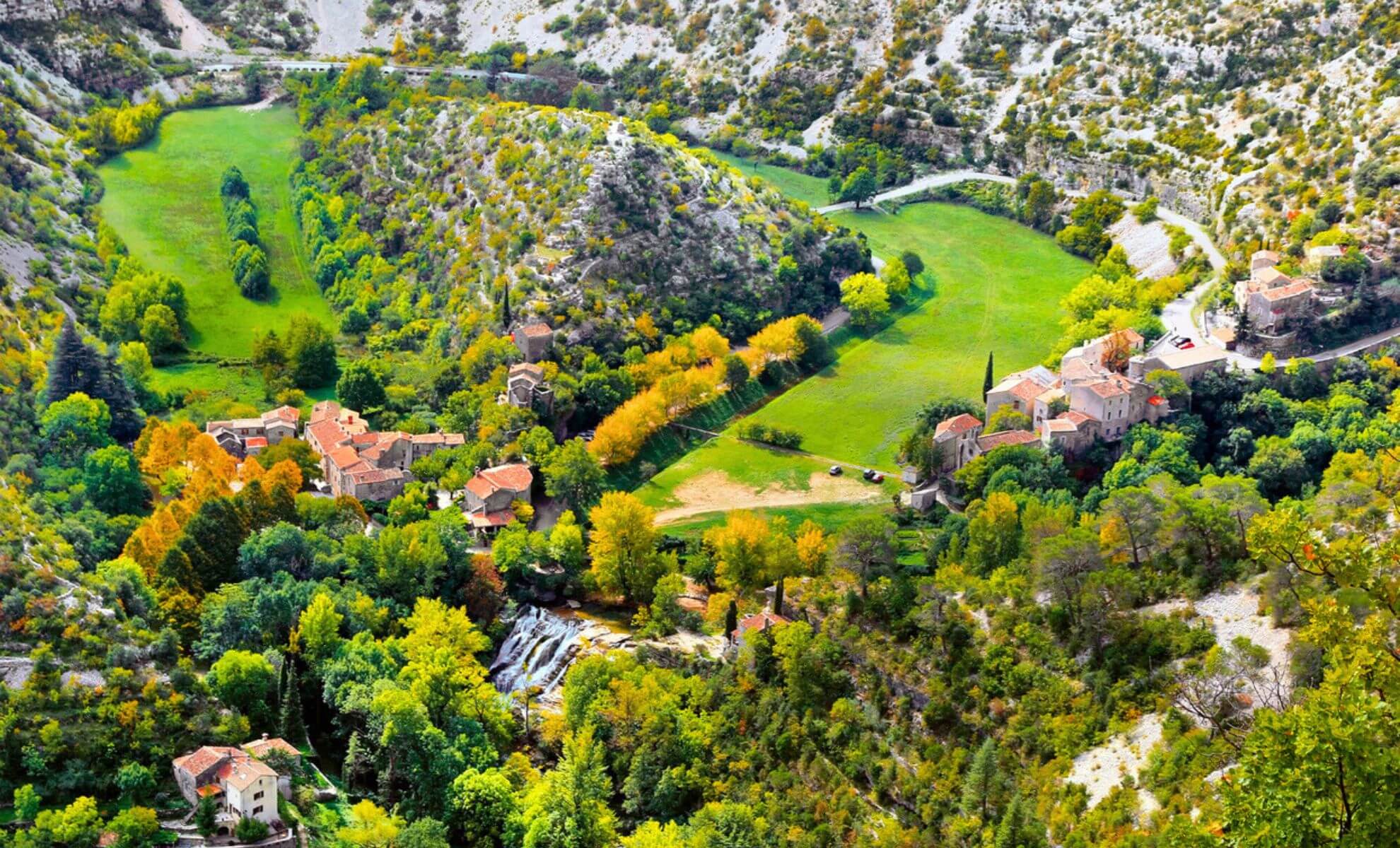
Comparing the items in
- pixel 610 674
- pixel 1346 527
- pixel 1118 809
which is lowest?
pixel 610 674

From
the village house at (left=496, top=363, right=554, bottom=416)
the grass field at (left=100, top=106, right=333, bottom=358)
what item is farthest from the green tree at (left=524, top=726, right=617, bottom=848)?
the grass field at (left=100, top=106, right=333, bottom=358)

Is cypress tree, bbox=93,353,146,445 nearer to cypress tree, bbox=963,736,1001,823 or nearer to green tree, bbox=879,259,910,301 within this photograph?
green tree, bbox=879,259,910,301

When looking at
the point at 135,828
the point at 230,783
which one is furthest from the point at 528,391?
the point at 135,828

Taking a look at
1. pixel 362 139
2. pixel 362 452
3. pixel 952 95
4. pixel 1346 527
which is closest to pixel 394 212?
pixel 362 139

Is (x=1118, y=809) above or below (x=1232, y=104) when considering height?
below

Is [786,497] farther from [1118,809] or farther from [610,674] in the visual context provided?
[1118,809]

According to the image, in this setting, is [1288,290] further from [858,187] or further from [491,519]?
[491,519]
